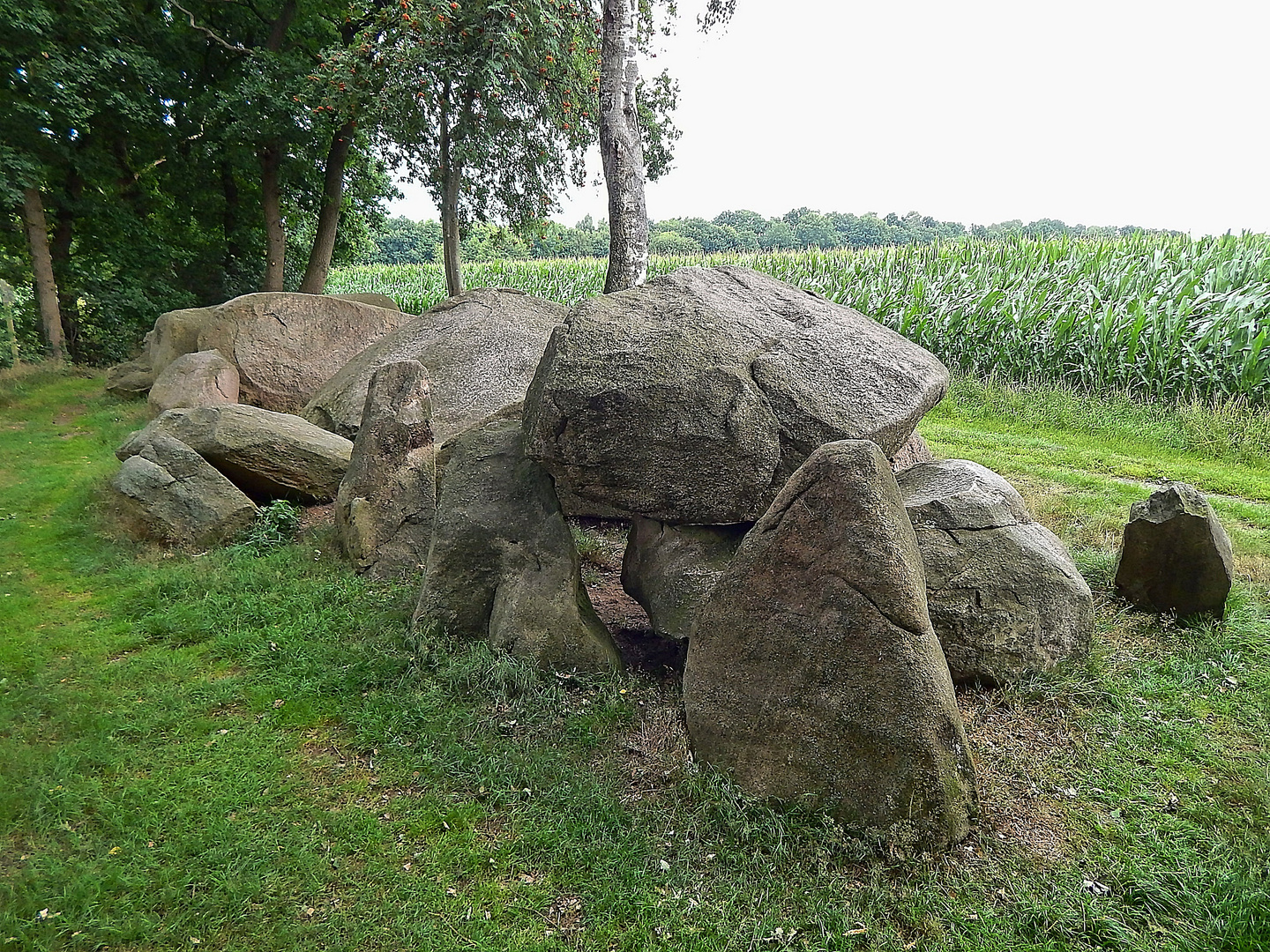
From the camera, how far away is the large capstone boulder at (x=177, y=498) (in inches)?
250

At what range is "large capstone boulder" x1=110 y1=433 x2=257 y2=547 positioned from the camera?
250 inches

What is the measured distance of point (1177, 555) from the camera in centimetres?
479

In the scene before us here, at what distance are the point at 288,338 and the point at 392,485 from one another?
5.74 m

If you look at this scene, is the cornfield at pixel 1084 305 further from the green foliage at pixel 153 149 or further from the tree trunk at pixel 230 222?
the tree trunk at pixel 230 222

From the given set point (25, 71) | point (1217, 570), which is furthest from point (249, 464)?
point (25, 71)

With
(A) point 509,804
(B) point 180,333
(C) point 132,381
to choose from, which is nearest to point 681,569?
(A) point 509,804

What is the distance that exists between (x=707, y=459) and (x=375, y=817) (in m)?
2.37

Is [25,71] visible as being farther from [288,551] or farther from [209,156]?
[288,551]

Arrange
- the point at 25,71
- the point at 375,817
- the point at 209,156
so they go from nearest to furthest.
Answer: the point at 375,817 < the point at 25,71 < the point at 209,156

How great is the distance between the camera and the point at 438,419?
7793 millimetres

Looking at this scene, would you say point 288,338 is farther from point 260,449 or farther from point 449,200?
point 260,449

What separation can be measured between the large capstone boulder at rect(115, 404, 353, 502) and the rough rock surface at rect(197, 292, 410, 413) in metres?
3.19

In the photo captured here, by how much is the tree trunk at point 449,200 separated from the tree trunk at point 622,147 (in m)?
3.91

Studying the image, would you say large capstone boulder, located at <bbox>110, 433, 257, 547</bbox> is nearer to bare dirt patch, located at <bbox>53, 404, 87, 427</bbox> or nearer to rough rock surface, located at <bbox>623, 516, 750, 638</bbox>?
rough rock surface, located at <bbox>623, 516, 750, 638</bbox>
